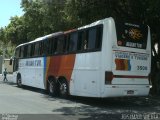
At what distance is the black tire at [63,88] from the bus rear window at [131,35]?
4.11m

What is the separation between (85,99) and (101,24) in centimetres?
470

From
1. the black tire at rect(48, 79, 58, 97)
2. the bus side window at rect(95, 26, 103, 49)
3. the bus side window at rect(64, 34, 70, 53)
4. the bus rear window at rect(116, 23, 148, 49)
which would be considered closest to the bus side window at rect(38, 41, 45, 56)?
the black tire at rect(48, 79, 58, 97)

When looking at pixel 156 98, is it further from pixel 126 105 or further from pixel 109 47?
pixel 109 47

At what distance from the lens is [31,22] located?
29297 mm

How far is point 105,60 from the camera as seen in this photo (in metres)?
15.1

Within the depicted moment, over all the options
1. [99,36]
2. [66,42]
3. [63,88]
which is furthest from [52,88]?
[99,36]

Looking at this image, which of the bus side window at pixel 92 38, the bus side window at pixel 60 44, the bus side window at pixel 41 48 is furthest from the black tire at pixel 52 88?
the bus side window at pixel 92 38

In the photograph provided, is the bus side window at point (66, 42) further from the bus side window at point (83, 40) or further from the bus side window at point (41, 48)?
the bus side window at point (41, 48)

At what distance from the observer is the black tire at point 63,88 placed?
18.5m

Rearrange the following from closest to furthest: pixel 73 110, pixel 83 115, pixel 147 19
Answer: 1. pixel 83 115
2. pixel 73 110
3. pixel 147 19

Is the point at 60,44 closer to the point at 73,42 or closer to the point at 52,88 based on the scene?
the point at 73,42

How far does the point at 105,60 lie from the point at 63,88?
4.33 metres

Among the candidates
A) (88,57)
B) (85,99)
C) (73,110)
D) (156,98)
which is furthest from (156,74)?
(73,110)

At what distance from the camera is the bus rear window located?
15.6 meters
